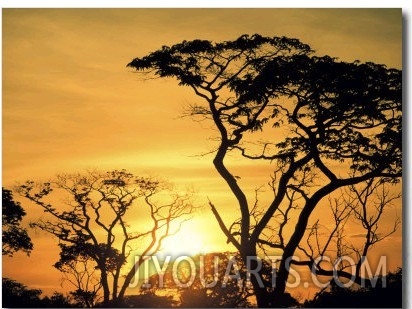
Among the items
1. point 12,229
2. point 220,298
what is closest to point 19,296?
point 12,229

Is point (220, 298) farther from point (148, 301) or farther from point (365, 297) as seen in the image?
point (365, 297)

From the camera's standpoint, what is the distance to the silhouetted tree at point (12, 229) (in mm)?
8016

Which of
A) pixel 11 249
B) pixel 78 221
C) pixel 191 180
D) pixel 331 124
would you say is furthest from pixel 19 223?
pixel 331 124

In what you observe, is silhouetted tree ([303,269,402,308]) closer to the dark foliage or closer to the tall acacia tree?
the tall acacia tree

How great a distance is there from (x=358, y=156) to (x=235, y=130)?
115 cm

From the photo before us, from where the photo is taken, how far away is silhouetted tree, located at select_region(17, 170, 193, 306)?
847cm

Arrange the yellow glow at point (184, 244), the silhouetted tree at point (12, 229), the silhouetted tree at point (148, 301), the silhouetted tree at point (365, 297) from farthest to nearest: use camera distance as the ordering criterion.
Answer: the yellow glow at point (184, 244), the silhouetted tree at point (148, 301), the silhouetted tree at point (12, 229), the silhouetted tree at point (365, 297)

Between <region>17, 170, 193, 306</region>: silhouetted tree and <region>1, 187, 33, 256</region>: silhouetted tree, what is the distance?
6.0 inches

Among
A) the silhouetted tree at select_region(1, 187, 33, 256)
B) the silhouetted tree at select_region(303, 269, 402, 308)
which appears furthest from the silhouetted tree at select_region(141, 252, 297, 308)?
the silhouetted tree at select_region(1, 187, 33, 256)

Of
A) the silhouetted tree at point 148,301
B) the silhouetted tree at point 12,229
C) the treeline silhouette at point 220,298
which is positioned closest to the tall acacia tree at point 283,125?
the treeline silhouette at point 220,298

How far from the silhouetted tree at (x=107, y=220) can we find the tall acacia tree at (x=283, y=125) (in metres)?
0.63

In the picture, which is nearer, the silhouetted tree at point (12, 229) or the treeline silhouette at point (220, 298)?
the treeline silhouette at point (220, 298)

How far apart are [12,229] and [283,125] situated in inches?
101

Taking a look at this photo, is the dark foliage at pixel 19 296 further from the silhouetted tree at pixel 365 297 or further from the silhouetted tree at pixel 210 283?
the silhouetted tree at pixel 365 297
